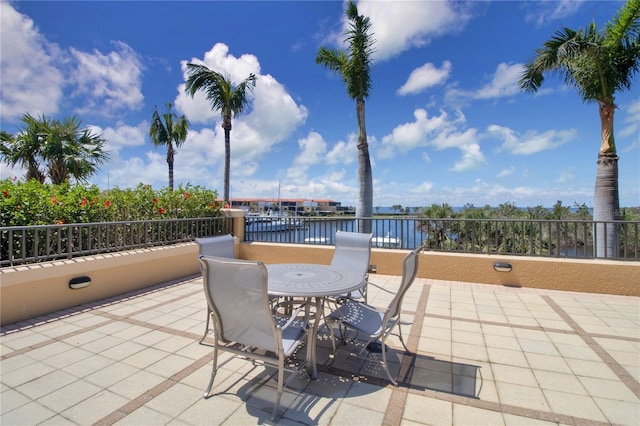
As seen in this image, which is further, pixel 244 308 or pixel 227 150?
pixel 227 150

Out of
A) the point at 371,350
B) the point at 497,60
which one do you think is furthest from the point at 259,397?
the point at 497,60

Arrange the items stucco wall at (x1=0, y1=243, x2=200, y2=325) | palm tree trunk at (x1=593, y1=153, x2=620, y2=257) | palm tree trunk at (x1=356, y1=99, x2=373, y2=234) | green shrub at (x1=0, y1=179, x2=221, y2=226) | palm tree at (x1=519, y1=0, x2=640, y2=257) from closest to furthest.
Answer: stucco wall at (x1=0, y1=243, x2=200, y2=325) < green shrub at (x1=0, y1=179, x2=221, y2=226) < palm tree at (x1=519, y1=0, x2=640, y2=257) < palm tree trunk at (x1=593, y1=153, x2=620, y2=257) < palm tree trunk at (x1=356, y1=99, x2=373, y2=234)

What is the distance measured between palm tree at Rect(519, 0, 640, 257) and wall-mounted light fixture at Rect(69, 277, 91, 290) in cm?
910

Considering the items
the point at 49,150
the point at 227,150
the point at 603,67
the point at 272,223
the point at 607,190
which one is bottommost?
the point at 272,223

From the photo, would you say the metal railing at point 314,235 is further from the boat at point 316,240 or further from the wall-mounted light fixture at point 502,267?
the wall-mounted light fixture at point 502,267

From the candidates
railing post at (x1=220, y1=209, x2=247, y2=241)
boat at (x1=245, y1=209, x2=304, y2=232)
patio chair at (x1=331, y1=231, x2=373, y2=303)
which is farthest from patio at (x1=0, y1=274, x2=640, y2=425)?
railing post at (x1=220, y1=209, x2=247, y2=241)

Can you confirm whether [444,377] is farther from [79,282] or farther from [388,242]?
[79,282]

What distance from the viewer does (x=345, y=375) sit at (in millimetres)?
2406

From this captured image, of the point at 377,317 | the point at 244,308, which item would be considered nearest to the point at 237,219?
the point at 377,317

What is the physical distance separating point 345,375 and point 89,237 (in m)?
4.28

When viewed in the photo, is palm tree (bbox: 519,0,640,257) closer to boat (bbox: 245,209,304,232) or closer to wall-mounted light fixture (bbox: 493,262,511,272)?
wall-mounted light fixture (bbox: 493,262,511,272)

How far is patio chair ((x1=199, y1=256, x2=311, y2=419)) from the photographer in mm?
1788

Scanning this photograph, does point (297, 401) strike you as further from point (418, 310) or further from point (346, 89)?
point (346, 89)

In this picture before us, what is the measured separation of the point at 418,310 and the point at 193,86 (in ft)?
37.0
